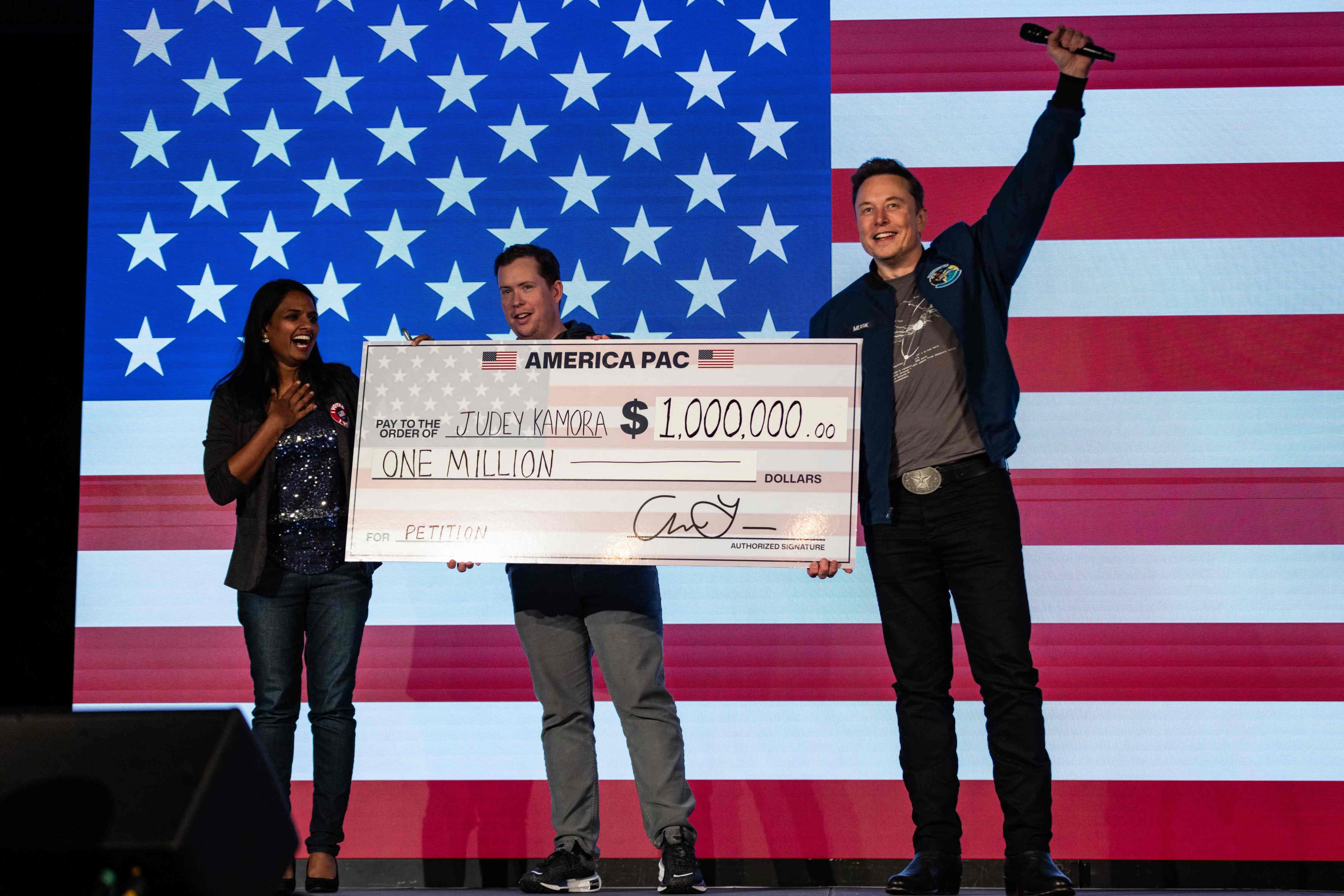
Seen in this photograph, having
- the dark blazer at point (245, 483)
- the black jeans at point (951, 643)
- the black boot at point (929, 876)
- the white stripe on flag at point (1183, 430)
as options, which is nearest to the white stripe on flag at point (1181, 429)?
the white stripe on flag at point (1183, 430)

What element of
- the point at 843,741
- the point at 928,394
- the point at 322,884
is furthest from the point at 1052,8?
the point at 322,884

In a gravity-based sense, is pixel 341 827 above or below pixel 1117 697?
below

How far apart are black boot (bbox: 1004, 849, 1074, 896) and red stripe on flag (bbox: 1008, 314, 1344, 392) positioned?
1.36 meters

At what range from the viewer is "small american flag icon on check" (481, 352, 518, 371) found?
253 cm

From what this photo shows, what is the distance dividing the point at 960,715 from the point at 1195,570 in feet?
2.37

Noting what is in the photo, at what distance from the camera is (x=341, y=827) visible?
2572 millimetres

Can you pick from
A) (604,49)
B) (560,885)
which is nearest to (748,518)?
(560,885)

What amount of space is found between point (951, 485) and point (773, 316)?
1055 mm

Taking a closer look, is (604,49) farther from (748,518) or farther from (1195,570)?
(1195,570)

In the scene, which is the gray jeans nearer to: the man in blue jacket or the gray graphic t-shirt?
the man in blue jacket

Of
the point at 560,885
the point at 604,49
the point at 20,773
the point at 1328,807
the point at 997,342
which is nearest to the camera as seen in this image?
the point at 20,773

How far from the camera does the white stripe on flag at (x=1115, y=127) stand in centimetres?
314

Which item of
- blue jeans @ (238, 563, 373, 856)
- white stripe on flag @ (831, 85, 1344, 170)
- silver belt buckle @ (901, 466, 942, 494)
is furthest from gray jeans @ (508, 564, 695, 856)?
white stripe on flag @ (831, 85, 1344, 170)
